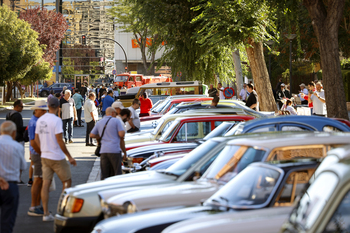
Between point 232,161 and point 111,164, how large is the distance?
12.3 feet

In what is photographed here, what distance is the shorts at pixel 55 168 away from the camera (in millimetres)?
7922

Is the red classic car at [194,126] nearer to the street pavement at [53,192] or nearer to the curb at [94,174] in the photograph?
the curb at [94,174]

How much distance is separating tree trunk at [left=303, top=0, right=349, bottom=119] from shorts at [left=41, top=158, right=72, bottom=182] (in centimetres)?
662

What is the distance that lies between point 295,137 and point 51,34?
66785 millimetres

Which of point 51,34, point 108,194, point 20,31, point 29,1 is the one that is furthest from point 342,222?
point 29,1

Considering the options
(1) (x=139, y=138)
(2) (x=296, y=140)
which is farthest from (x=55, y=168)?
(1) (x=139, y=138)

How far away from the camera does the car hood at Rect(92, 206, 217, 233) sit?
4.31m

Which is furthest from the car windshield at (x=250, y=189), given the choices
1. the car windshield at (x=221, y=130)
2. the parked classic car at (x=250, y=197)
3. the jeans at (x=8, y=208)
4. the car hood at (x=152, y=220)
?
the car windshield at (x=221, y=130)

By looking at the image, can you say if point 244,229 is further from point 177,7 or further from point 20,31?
point 20,31

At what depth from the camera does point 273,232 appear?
10.9 feet

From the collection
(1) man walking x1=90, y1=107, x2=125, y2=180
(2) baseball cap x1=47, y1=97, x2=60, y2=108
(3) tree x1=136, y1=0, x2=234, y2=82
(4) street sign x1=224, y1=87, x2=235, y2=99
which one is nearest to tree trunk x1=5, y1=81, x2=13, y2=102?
(3) tree x1=136, y1=0, x2=234, y2=82

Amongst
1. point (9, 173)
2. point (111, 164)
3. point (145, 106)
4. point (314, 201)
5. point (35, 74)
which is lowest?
point (111, 164)

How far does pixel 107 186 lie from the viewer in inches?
257

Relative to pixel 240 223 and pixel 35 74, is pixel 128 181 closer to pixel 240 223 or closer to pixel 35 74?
pixel 240 223
